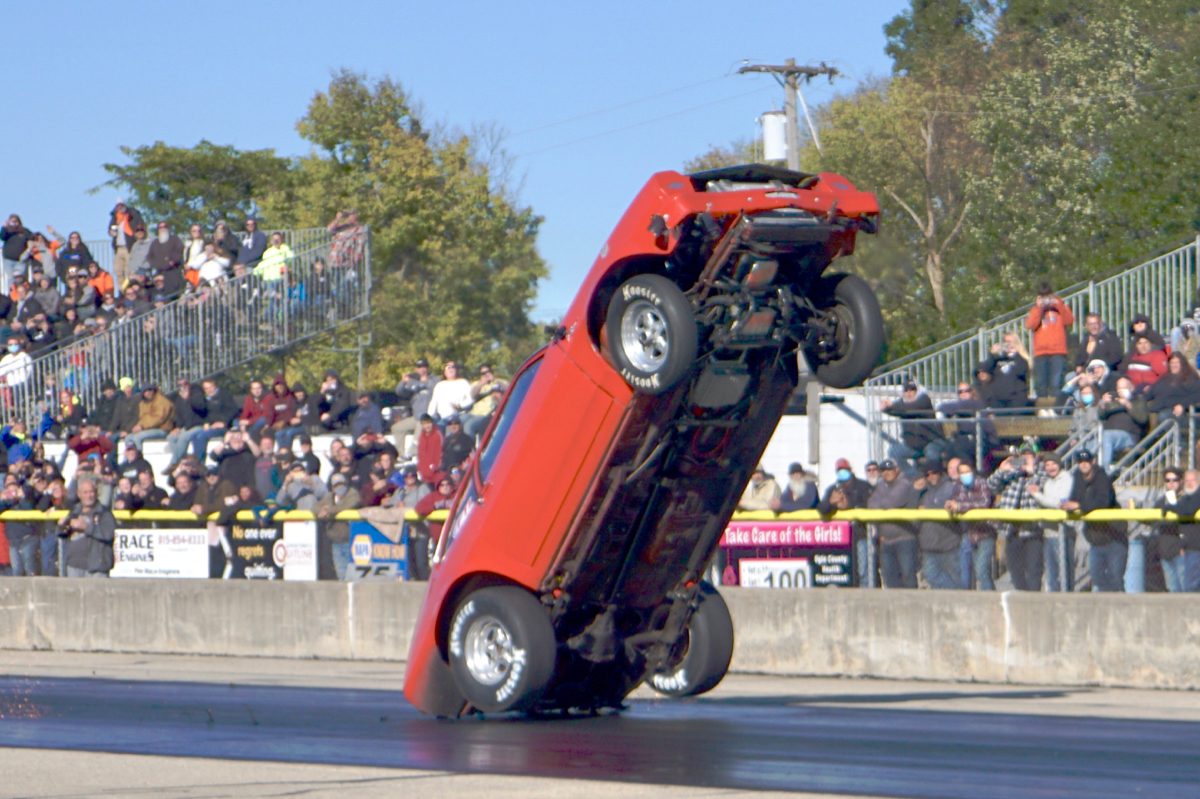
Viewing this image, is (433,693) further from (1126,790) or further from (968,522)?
(968,522)

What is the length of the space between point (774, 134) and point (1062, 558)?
20.3 m

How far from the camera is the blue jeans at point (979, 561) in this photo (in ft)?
49.5

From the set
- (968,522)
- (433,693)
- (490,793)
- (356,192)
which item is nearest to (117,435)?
(968,522)

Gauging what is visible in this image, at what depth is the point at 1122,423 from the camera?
1895cm

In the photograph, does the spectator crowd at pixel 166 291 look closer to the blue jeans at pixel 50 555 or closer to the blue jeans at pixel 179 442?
the blue jeans at pixel 179 442

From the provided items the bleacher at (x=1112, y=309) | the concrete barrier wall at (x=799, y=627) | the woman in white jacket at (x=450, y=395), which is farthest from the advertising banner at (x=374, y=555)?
the bleacher at (x=1112, y=309)

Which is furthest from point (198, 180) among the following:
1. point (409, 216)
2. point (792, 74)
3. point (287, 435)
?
point (287, 435)

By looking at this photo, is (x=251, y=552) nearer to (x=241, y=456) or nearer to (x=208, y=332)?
(x=241, y=456)

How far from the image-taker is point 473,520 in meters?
10.2

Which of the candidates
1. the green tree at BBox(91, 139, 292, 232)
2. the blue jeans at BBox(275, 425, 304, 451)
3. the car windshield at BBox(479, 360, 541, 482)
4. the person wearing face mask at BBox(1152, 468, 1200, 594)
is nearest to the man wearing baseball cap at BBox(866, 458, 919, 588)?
the person wearing face mask at BBox(1152, 468, 1200, 594)

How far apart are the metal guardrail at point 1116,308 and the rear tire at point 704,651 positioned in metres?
14.5

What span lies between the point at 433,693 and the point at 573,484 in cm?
190

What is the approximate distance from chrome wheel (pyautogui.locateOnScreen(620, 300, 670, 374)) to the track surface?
2033 mm

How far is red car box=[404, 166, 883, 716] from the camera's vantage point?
8883 mm
